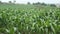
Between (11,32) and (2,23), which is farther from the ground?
(11,32)

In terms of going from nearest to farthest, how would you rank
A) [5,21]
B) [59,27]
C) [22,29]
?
[59,27] < [22,29] < [5,21]

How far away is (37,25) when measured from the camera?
7004 mm

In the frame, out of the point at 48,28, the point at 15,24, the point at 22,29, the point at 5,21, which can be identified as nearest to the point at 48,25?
the point at 48,28

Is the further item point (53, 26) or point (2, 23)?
point (2, 23)

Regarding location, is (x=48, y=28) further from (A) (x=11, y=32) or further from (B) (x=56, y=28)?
(A) (x=11, y=32)

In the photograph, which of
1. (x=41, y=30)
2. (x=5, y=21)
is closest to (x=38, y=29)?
(x=41, y=30)

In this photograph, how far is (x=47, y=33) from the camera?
22.4 feet

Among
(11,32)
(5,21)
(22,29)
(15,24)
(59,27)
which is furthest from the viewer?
(5,21)

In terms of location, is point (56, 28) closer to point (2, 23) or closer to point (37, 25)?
point (37, 25)

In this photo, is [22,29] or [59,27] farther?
[22,29]

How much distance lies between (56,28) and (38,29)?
2.09 feet

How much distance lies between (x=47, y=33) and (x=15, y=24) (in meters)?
1.72

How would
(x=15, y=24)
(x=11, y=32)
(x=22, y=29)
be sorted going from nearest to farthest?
(x=11, y=32), (x=22, y=29), (x=15, y=24)

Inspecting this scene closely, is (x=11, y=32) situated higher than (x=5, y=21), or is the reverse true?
(x=11, y=32)
